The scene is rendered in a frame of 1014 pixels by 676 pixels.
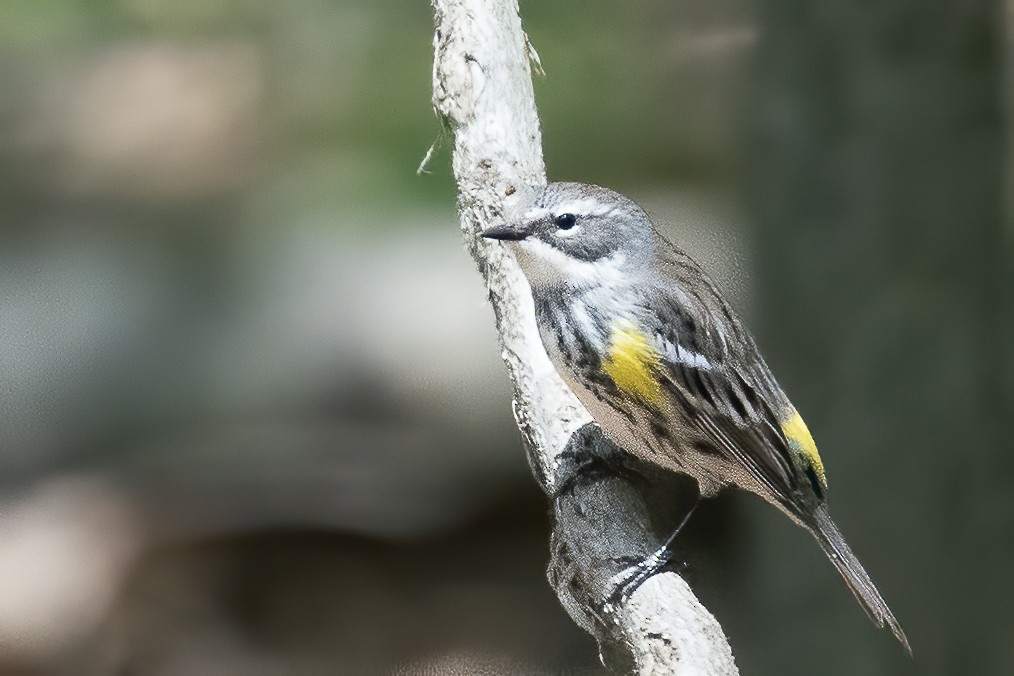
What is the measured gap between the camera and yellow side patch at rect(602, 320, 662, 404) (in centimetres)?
82

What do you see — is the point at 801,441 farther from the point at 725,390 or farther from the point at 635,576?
the point at 635,576

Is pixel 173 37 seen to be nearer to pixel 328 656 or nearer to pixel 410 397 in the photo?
pixel 410 397

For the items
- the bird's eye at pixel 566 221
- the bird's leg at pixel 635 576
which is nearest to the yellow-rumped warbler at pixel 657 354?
the bird's eye at pixel 566 221

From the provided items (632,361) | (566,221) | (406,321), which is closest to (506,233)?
(566,221)

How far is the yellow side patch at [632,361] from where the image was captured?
0.82m

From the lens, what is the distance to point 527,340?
915 millimetres

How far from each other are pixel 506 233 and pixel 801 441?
1.10ft

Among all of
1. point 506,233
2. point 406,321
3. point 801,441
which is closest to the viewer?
point 506,233

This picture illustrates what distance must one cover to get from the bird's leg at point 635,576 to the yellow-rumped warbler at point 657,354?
0.34 feet

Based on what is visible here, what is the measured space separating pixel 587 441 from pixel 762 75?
0.41 metres

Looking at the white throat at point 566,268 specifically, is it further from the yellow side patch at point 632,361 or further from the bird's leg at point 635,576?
the bird's leg at point 635,576

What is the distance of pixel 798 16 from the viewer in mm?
963

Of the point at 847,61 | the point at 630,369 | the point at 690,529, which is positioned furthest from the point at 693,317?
the point at 847,61

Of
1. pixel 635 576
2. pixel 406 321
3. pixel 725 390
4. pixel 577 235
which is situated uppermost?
pixel 577 235
